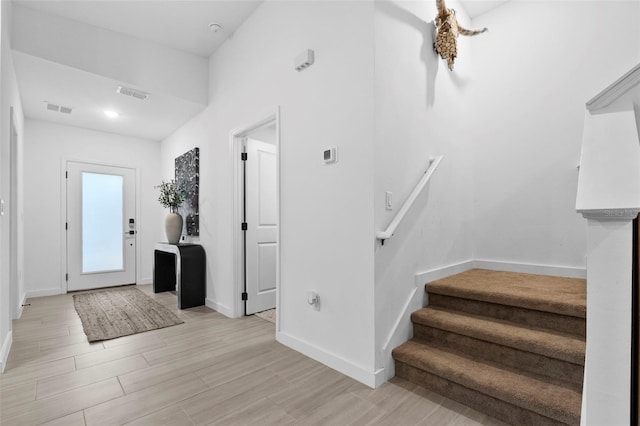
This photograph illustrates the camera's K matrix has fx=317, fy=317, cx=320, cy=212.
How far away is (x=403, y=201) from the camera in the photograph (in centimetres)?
238

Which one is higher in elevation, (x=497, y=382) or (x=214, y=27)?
(x=214, y=27)

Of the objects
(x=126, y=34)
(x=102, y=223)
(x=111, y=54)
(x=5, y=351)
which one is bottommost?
(x=5, y=351)

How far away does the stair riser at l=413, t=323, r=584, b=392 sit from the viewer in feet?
5.65

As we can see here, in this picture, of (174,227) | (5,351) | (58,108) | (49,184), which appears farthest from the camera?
(49,184)

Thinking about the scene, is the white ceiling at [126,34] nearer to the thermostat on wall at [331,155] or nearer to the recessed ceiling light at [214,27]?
the recessed ceiling light at [214,27]

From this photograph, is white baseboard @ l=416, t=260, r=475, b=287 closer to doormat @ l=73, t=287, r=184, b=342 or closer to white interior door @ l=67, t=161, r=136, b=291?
doormat @ l=73, t=287, r=184, b=342

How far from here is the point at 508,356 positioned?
1943 mm

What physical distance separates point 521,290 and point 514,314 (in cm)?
25

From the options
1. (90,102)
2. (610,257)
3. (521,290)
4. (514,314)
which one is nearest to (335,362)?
(514,314)

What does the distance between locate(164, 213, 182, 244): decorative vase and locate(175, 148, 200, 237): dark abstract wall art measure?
116 millimetres

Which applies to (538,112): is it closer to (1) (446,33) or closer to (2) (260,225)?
(1) (446,33)

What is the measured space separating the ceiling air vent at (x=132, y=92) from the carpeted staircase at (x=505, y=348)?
3801 mm

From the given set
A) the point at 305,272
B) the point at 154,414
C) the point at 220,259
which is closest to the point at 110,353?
the point at 154,414

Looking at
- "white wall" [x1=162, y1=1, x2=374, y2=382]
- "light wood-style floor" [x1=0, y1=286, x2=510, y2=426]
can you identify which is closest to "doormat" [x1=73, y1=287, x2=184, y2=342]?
"light wood-style floor" [x1=0, y1=286, x2=510, y2=426]
